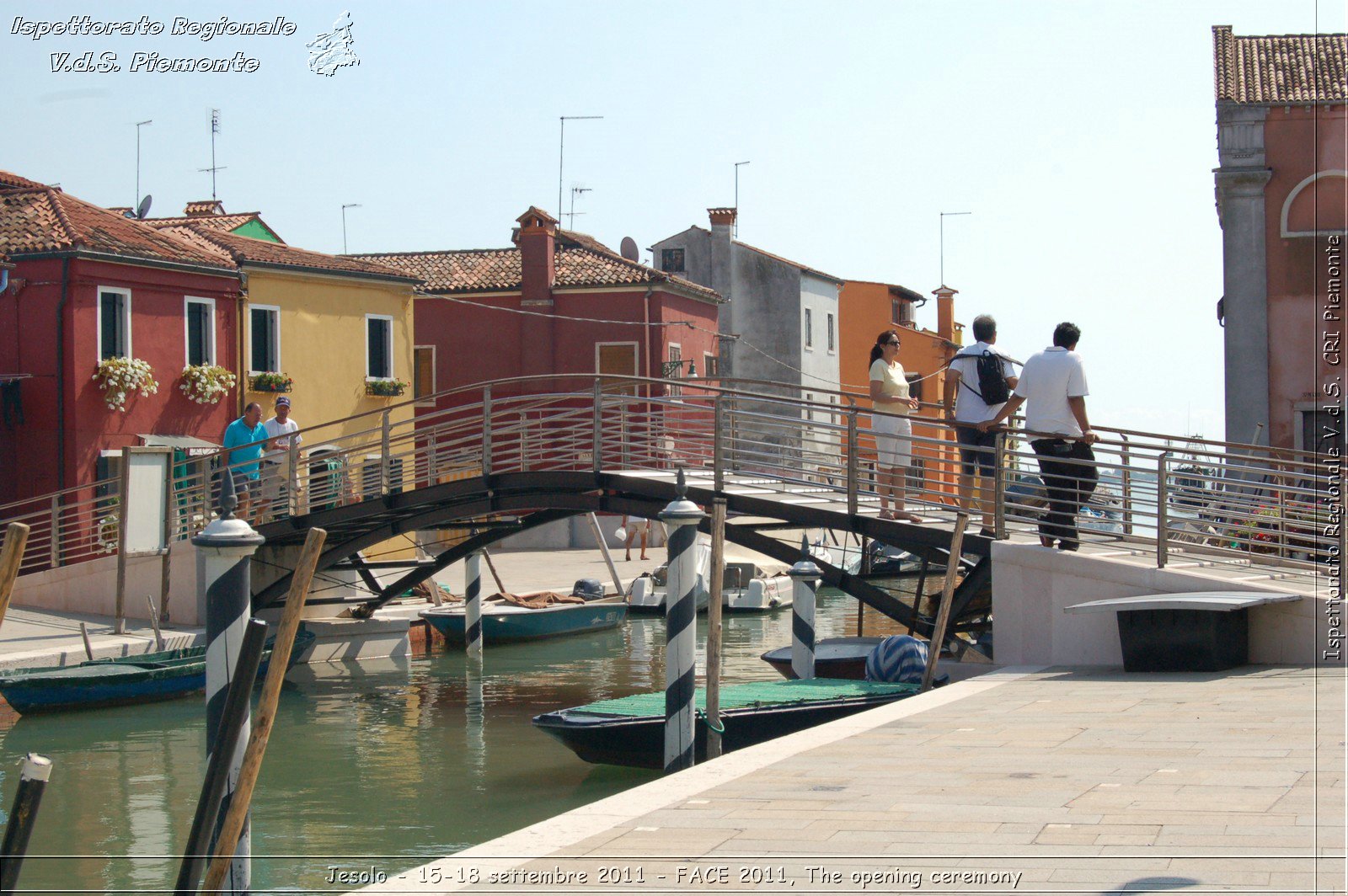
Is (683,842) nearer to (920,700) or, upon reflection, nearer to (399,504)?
(920,700)

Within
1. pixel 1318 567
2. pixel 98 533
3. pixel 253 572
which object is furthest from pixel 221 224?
pixel 1318 567

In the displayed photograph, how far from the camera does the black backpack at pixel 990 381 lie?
1204 cm

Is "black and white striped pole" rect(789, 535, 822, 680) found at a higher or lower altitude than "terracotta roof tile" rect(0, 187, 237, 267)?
lower

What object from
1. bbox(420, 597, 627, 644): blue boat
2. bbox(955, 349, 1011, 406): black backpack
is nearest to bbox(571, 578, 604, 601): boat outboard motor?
bbox(420, 597, 627, 644): blue boat

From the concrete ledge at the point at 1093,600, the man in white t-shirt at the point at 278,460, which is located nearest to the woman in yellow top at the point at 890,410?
the concrete ledge at the point at 1093,600

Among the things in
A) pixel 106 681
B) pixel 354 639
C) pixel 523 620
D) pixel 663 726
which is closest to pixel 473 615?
pixel 523 620

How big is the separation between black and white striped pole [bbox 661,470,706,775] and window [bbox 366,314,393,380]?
22.2 meters

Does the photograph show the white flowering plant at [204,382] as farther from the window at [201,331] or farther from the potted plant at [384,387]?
the potted plant at [384,387]

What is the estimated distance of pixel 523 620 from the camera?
22.6m

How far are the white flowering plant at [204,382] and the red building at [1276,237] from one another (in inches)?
645

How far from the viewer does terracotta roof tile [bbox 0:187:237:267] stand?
24.4 metres

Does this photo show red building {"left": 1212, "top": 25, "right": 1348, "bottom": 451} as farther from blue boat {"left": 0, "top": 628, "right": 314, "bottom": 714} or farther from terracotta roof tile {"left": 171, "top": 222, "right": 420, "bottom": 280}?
terracotta roof tile {"left": 171, "top": 222, "right": 420, "bottom": 280}

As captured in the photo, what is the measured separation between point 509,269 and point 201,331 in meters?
13.5

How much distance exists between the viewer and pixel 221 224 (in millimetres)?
35344
